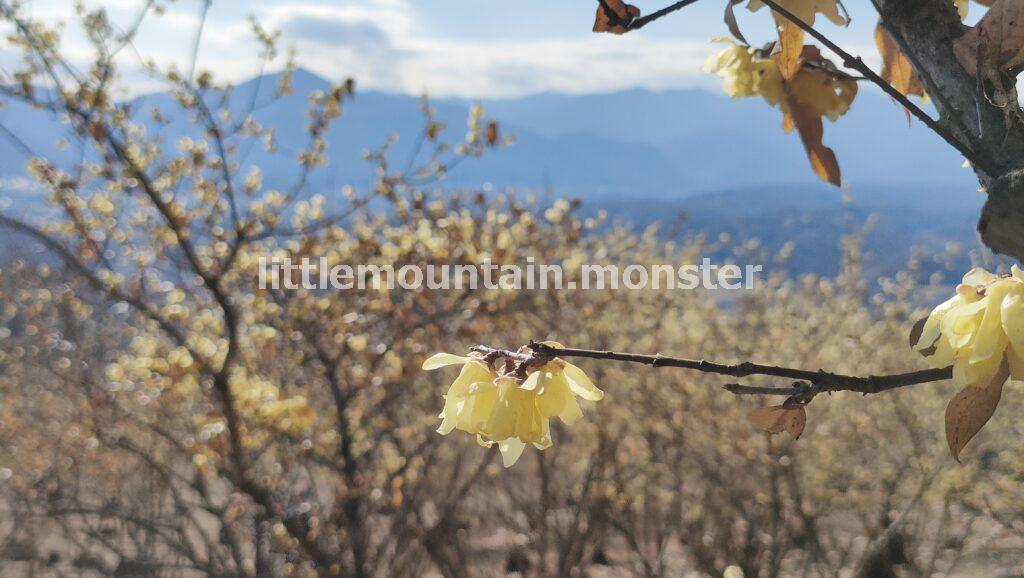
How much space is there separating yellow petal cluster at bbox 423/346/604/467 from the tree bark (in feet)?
0.99

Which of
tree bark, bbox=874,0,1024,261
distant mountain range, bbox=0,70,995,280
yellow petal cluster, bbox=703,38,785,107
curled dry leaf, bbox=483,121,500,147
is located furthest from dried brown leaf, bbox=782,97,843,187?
distant mountain range, bbox=0,70,995,280

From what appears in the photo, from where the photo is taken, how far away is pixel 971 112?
0.51 meters

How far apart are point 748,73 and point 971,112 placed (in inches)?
11.3

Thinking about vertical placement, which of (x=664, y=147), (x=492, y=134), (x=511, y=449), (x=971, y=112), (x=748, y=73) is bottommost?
(x=511, y=449)

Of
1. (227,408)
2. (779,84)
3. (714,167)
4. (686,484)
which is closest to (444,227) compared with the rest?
(227,408)

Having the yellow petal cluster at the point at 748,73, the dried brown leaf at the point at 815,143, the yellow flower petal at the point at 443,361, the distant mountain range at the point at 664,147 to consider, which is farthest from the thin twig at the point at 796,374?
the distant mountain range at the point at 664,147

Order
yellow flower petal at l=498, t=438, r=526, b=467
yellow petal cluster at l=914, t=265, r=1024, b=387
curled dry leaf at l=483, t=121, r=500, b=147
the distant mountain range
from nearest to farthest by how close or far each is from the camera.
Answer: yellow petal cluster at l=914, t=265, r=1024, b=387, yellow flower petal at l=498, t=438, r=526, b=467, curled dry leaf at l=483, t=121, r=500, b=147, the distant mountain range

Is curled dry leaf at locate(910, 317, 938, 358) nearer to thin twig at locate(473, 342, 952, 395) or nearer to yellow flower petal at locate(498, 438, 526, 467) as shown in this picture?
thin twig at locate(473, 342, 952, 395)

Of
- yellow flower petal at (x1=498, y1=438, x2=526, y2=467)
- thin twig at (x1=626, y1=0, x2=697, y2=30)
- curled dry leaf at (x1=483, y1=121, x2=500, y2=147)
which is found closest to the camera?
thin twig at (x1=626, y1=0, x2=697, y2=30)

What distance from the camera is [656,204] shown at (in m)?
88.6

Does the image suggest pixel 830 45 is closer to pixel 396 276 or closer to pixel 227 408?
pixel 227 408

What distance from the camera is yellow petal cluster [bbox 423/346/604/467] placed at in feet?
2.02

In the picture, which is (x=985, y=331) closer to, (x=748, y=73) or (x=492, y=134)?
(x=748, y=73)

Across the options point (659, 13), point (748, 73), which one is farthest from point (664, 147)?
point (659, 13)
